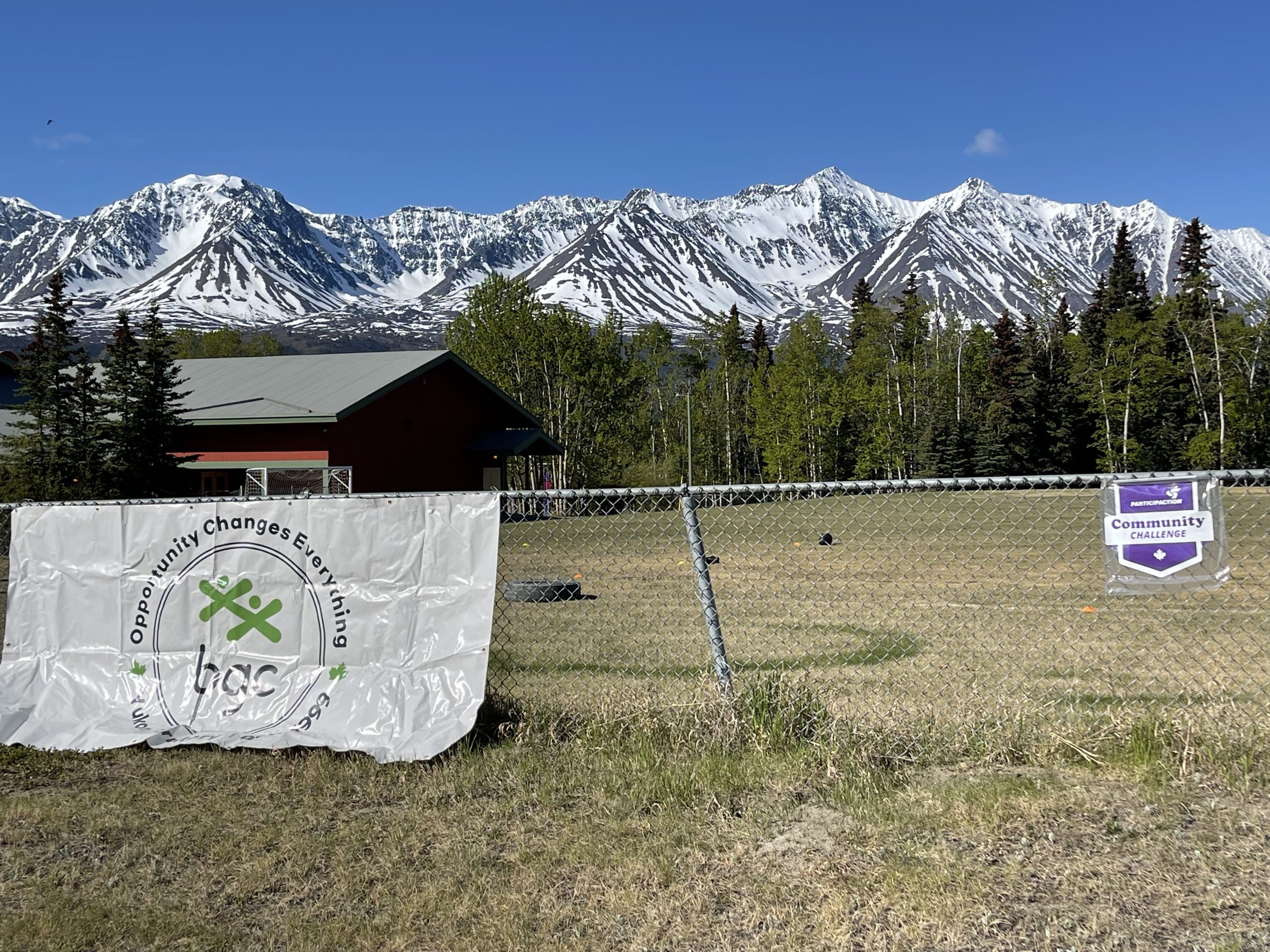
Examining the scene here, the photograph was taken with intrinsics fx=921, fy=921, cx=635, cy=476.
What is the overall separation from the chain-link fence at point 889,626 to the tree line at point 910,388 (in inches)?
1068

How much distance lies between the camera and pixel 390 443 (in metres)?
28.2

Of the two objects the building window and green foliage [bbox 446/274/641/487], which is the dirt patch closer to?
the building window

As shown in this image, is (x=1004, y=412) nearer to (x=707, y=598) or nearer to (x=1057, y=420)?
(x=1057, y=420)

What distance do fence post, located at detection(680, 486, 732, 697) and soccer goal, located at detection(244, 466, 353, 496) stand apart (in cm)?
2173

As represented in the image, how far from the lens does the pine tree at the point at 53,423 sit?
19375 mm

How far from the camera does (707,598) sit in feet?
16.9

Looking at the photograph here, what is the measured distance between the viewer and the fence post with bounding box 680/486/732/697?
5004 mm

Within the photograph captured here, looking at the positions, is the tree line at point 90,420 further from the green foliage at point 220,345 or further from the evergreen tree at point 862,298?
the evergreen tree at point 862,298

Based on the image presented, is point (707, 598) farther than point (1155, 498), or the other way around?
point (707, 598)

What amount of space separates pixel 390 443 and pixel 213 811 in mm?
24595

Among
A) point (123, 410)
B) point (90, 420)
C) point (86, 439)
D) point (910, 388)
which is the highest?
point (910, 388)

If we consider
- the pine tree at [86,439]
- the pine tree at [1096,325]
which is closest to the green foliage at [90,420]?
the pine tree at [86,439]

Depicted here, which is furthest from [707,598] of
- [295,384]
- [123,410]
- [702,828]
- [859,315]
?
[859,315]

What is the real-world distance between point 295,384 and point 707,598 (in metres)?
25.7
